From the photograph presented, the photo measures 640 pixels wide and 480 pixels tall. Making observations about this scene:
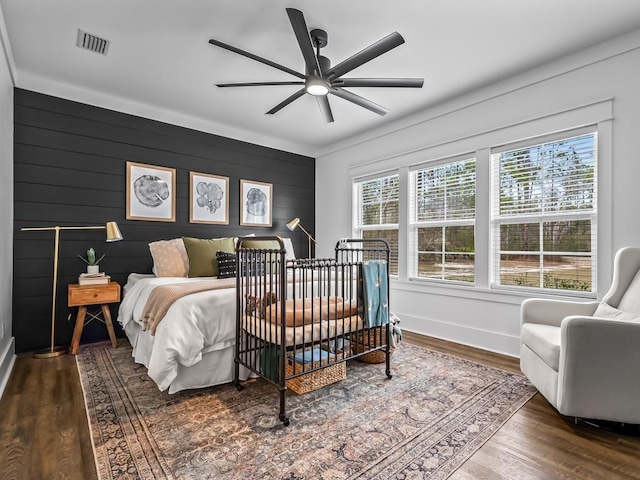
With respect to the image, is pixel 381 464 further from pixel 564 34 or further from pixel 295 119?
pixel 295 119

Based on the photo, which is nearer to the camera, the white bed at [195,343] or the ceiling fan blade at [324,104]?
the white bed at [195,343]

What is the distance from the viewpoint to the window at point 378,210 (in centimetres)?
454

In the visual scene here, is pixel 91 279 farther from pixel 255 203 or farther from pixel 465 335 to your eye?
pixel 465 335

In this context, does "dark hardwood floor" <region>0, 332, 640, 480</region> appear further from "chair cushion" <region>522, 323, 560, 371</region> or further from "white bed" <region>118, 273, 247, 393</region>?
"white bed" <region>118, 273, 247, 393</region>

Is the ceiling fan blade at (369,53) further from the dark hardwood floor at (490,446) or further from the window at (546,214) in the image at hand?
the dark hardwood floor at (490,446)

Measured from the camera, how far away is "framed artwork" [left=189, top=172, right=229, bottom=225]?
4.32 meters

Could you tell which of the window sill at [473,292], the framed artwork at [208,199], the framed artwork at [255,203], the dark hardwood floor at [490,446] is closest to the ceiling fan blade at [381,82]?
the window sill at [473,292]

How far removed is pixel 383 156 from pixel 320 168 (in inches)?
52.4

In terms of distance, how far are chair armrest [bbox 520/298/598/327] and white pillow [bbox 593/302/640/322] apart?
93 millimetres

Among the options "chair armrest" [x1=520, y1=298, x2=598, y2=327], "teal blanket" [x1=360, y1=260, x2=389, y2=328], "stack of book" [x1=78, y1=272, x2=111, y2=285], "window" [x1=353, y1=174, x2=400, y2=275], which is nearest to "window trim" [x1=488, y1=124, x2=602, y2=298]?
"chair armrest" [x1=520, y1=298, x2=598, y2=327]

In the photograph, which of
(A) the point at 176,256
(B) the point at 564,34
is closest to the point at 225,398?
(A) the point at 176,256

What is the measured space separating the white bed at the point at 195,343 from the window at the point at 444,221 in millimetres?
2417

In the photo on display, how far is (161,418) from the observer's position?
2094 mm

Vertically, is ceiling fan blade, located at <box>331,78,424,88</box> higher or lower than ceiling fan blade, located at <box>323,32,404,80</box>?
lower
